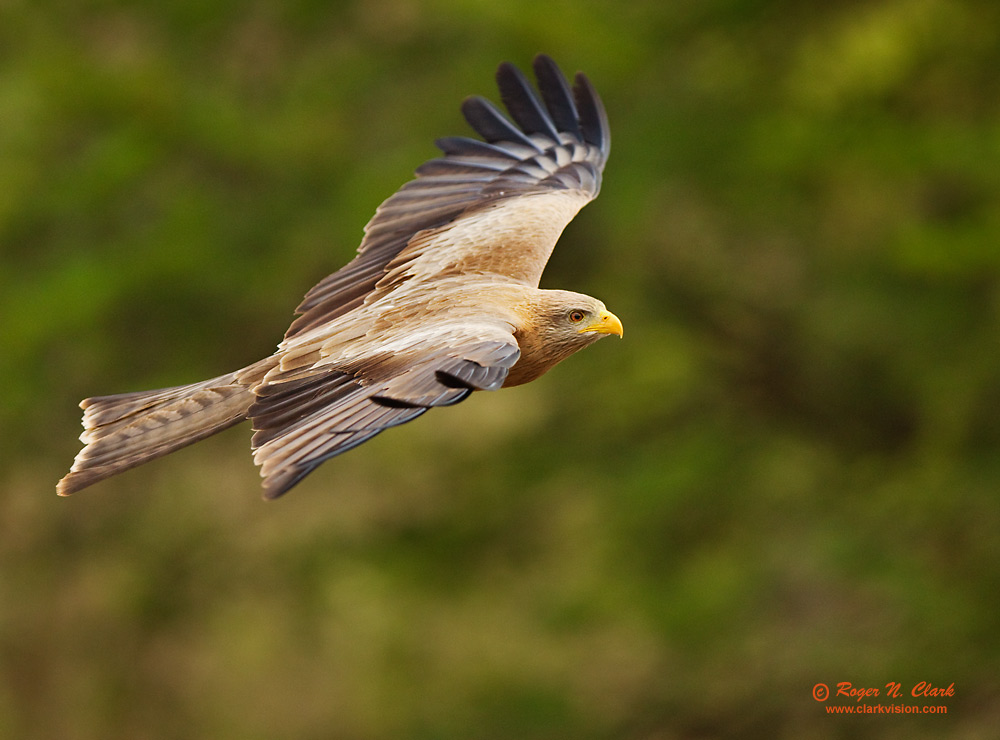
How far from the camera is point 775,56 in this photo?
12.5 meters

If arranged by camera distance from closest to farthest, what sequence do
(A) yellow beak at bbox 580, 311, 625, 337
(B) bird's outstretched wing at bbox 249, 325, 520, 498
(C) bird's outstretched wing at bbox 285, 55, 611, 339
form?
1. (B) bird's outstretched wing at bbox 249, 325, 520, 498
2. (A) yellow beak at bbox 580, 311, 625, 337
3. (C) bird's outstretched wing at bbox 285, 55, 611, 339

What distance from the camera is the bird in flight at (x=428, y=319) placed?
370 cm

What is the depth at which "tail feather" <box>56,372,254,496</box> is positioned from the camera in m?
4.16

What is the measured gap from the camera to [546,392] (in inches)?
485

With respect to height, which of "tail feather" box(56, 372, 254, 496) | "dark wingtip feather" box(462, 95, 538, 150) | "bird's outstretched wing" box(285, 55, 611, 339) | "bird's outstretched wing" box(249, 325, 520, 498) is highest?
"dark wingtip feather" box(462, 95, 538, 150)

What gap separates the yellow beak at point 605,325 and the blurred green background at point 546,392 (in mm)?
5687

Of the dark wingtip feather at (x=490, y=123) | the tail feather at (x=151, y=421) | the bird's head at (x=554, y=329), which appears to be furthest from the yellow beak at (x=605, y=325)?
the dark wingtip feather at (x=490, y=123)

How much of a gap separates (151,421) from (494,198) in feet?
7.47

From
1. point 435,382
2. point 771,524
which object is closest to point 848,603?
point 771,524

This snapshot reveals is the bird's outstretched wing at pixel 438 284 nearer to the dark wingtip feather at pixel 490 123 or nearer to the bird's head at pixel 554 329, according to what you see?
the dark wingtip feather at pixel 490 123

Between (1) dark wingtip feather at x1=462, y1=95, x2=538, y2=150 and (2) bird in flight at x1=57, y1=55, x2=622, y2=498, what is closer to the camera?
(2) bird in flight at x1=57, y1=55, x2=622, y2=498

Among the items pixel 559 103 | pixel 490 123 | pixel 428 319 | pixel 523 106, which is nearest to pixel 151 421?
pixel 428 319

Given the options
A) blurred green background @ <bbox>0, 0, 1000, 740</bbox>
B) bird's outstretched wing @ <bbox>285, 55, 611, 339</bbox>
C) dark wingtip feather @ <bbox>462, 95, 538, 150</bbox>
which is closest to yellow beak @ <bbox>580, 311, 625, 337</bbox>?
bird's outstretched wing @ <bbox>285, 55, 611, 339</bbox>

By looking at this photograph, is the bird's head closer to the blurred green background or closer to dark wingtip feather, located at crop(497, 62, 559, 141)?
dark wingtip feather, located at crop(497, 62, 559, 141)
